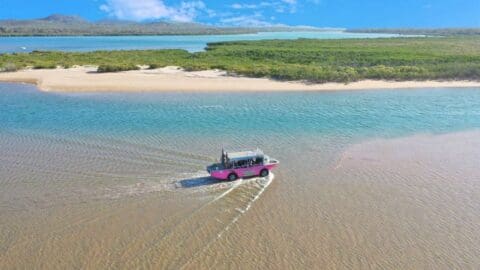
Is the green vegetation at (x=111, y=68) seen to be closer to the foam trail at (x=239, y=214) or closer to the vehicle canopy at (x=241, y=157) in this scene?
the vehicle canopy at (x=241, y=157)

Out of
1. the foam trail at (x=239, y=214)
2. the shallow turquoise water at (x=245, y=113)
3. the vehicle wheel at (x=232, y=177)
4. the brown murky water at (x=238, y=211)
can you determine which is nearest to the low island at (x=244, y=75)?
the shallow turquoise water at (x=245, y=113)

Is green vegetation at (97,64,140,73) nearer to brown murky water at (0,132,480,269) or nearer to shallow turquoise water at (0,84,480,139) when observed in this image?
shallow turquoise water at (0,84,480,139)

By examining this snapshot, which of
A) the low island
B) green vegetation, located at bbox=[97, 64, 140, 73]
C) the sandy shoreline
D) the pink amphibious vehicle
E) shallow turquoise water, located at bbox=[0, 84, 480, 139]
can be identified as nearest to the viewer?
the pink amphibious vehicle

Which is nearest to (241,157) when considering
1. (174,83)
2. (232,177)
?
(232,177)

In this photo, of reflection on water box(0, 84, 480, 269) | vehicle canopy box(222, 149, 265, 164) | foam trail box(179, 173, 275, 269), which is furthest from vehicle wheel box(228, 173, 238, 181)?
foam trail box(179, 173, 275, 269)

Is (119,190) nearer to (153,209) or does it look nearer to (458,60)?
(153,209)

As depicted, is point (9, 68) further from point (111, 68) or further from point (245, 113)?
point (245, 113)
